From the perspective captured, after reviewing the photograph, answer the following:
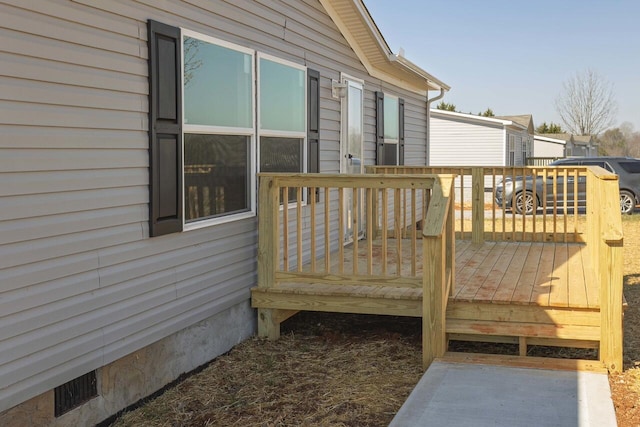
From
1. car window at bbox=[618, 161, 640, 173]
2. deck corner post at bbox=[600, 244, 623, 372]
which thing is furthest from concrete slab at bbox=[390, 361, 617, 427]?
car window at bbox=[618, 161, 640, 173]

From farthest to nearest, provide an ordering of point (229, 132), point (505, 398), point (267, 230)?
1. point (267, 230)
2. point (229, 132)
3. point (505, 398)

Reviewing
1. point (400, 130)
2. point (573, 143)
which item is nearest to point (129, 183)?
point (400, 130)

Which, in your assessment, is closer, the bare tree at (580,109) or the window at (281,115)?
the window at (281,115)

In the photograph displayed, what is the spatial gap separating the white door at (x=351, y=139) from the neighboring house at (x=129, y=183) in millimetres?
1560

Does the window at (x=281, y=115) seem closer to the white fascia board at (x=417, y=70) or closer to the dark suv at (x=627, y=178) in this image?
the white fascia board at (x=417, y=70)

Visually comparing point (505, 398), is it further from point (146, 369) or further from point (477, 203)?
point (477, 203)

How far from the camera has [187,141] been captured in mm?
5180

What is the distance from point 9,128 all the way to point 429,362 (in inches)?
127

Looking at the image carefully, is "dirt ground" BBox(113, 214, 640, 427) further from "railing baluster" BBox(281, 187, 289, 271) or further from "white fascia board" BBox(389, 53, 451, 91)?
"white fascia board" BBox(389, 53, 451, 91)

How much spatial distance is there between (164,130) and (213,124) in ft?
2.34

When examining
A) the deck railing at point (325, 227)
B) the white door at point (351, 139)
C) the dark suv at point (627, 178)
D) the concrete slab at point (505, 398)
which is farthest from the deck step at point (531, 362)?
the dark suv at point (627, 178)

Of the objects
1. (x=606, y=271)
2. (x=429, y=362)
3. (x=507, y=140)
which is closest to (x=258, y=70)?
(x=429, y=362)

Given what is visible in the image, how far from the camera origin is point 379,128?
10352 millimetres

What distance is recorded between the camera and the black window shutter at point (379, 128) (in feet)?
33.6
